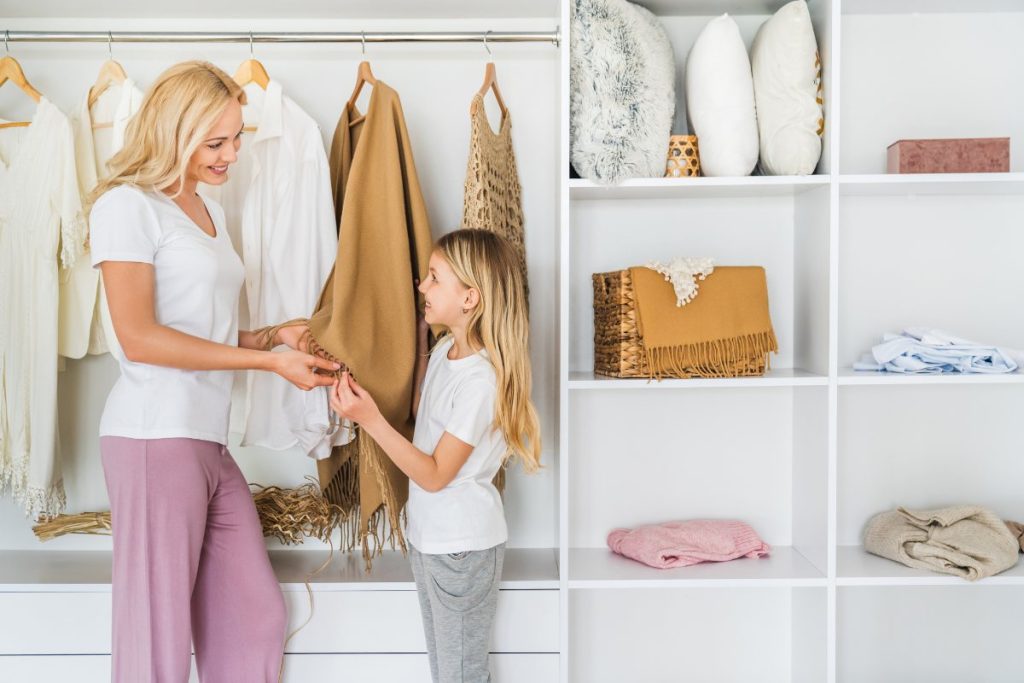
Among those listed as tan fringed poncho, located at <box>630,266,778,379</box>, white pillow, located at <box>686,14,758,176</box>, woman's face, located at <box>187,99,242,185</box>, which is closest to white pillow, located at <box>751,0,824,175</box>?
white pillow, located at <box>686,14,758,176</box>

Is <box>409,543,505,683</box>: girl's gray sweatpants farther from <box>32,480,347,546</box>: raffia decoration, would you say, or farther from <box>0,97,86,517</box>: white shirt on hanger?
<box>0,97,86,517</box>: white shirt on hanger

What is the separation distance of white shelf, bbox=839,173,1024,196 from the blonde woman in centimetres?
126

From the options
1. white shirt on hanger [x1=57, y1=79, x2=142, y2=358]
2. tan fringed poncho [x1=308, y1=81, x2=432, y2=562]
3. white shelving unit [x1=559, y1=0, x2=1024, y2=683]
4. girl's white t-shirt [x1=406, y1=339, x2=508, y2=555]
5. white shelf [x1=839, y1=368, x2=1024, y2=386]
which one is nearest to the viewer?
girl's white t-shirt [x1=406, y1=339, x2=508, y2=555]

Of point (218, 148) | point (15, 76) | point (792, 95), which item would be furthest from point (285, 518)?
point (792, 95)

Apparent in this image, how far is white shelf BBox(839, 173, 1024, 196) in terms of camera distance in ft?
6.09

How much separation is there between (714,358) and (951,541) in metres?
0.69

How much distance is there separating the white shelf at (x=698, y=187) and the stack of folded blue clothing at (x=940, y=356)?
0.43 meters

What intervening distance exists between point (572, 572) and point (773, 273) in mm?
906

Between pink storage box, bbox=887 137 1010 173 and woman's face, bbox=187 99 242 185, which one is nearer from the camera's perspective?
woman's face, bbox=187 99 242 185

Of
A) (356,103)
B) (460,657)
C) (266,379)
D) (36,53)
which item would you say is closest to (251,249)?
(266,379)

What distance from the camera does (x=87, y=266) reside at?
77.7 inches

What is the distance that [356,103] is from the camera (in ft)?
6.88

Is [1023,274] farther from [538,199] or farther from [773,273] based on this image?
[538,199]

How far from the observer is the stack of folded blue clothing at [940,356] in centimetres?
192
